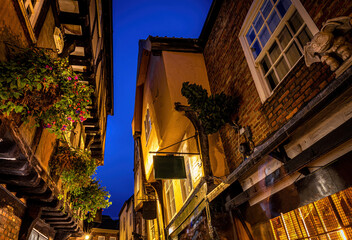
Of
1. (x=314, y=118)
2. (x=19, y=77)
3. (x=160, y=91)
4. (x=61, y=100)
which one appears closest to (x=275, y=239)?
(x=314, y=118)

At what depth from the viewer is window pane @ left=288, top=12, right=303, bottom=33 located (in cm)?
430

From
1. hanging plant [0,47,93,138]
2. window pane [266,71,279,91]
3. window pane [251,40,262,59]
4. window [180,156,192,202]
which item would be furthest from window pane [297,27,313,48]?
window [180,156,192,202]

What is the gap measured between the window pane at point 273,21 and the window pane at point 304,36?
86cm

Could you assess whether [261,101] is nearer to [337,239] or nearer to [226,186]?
[226,186]

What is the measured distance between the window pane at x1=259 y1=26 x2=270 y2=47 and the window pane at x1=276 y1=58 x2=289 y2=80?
0.80 metres

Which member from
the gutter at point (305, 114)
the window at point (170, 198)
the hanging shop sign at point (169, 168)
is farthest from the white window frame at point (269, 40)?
the window at point (170, 198)

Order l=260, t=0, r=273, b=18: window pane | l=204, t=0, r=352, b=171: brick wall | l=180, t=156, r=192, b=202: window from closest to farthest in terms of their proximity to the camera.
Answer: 1. l=204, t=0, r=352, b=171: brick wall
2. l=260, t=0, r=273, b=18: window pane
3. l=180, t=156, r=192, b=202: window

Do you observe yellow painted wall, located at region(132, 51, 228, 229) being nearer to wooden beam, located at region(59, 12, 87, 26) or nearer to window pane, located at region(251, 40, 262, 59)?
window pane, located at region(251, 40, 262, 59)

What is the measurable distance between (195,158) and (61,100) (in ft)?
16.7

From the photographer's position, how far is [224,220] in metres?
5.45

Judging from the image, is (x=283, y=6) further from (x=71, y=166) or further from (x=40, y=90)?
(x=71, y=166)

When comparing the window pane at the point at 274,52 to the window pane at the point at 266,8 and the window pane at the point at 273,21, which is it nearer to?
the window pane at the point at 273,21

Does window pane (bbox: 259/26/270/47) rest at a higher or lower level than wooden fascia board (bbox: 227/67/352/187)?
higher

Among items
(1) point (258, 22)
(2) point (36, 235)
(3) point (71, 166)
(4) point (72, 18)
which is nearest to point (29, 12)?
(4) point (72, 18)
